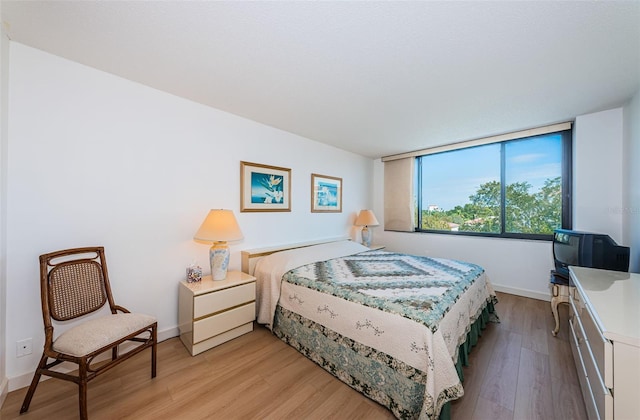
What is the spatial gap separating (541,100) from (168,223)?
12.8 ft

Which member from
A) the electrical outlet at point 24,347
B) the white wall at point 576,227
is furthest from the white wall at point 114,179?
the white wall at point 576,227

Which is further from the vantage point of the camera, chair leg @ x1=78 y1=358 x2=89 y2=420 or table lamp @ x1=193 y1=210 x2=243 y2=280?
table lamp @ x1=193 y1=210 x2=243 y2=280

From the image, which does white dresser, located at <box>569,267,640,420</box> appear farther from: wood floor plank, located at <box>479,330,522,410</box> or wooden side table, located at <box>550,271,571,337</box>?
wooden side table, located at <box>550,271,571,337</box>

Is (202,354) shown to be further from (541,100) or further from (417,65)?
(541,100)

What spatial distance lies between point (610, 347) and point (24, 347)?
3394 mm

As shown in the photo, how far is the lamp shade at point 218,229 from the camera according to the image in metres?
2.12

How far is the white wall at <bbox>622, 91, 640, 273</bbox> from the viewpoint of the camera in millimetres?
2117

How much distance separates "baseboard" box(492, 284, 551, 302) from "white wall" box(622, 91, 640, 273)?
1.03 m

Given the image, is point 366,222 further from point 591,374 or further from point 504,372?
point 591,374

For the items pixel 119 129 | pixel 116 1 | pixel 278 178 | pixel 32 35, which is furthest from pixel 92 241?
pixel 278 178

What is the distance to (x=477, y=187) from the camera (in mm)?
3721

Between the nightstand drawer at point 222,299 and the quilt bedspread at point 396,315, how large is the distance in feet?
1.12

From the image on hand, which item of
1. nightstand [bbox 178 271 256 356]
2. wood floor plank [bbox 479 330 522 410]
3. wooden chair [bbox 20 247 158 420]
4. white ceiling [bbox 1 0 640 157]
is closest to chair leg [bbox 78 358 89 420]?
wooden chair [bbox 20 247 158 420]

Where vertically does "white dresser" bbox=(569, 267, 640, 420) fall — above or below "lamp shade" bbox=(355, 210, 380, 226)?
below
